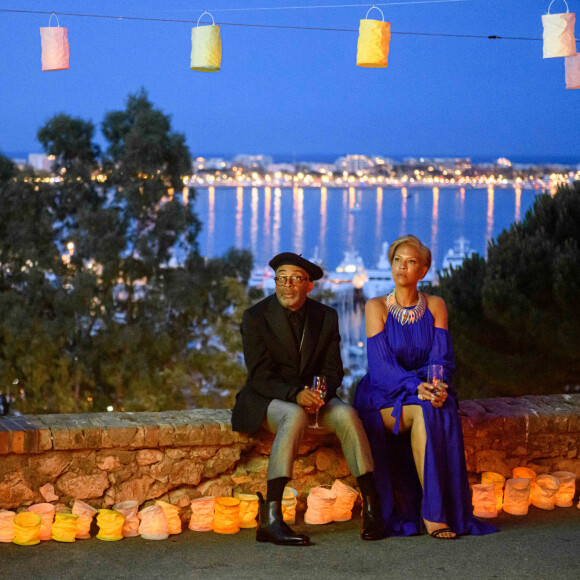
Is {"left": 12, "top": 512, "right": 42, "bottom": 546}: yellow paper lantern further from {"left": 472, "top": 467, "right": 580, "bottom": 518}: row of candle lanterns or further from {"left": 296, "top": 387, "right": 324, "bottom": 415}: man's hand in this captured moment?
{"left": 472, "top": 467, "right": 580, "bottom": 518}: row of candle lanterns

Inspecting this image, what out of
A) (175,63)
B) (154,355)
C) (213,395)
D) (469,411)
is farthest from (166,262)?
(175,63)

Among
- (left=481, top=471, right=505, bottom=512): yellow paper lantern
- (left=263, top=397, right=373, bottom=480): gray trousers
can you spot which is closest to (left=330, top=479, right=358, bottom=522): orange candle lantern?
(left=263, top=397, right=373, bottom=480): gray trousers

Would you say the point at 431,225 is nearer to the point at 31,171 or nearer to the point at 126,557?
the point at 31,171

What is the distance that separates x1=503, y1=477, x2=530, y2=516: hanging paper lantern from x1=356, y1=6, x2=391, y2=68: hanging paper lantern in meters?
2.39

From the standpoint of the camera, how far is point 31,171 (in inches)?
808

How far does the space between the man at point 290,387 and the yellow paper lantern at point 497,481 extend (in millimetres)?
747

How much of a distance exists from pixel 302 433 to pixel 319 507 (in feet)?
1.32

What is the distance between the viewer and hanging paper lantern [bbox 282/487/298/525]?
3584mm

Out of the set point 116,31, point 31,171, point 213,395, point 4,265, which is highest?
point 116,31

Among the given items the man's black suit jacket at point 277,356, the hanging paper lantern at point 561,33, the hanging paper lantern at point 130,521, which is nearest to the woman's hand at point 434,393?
the man's black suit jacket at point 277,356

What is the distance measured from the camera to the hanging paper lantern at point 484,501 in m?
3.77

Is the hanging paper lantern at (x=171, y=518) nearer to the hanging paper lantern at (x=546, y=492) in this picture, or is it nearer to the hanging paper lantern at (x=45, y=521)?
the hanging paper lantern at (x=45, y=521)

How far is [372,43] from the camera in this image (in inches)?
186

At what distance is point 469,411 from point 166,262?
16439 millimetres
